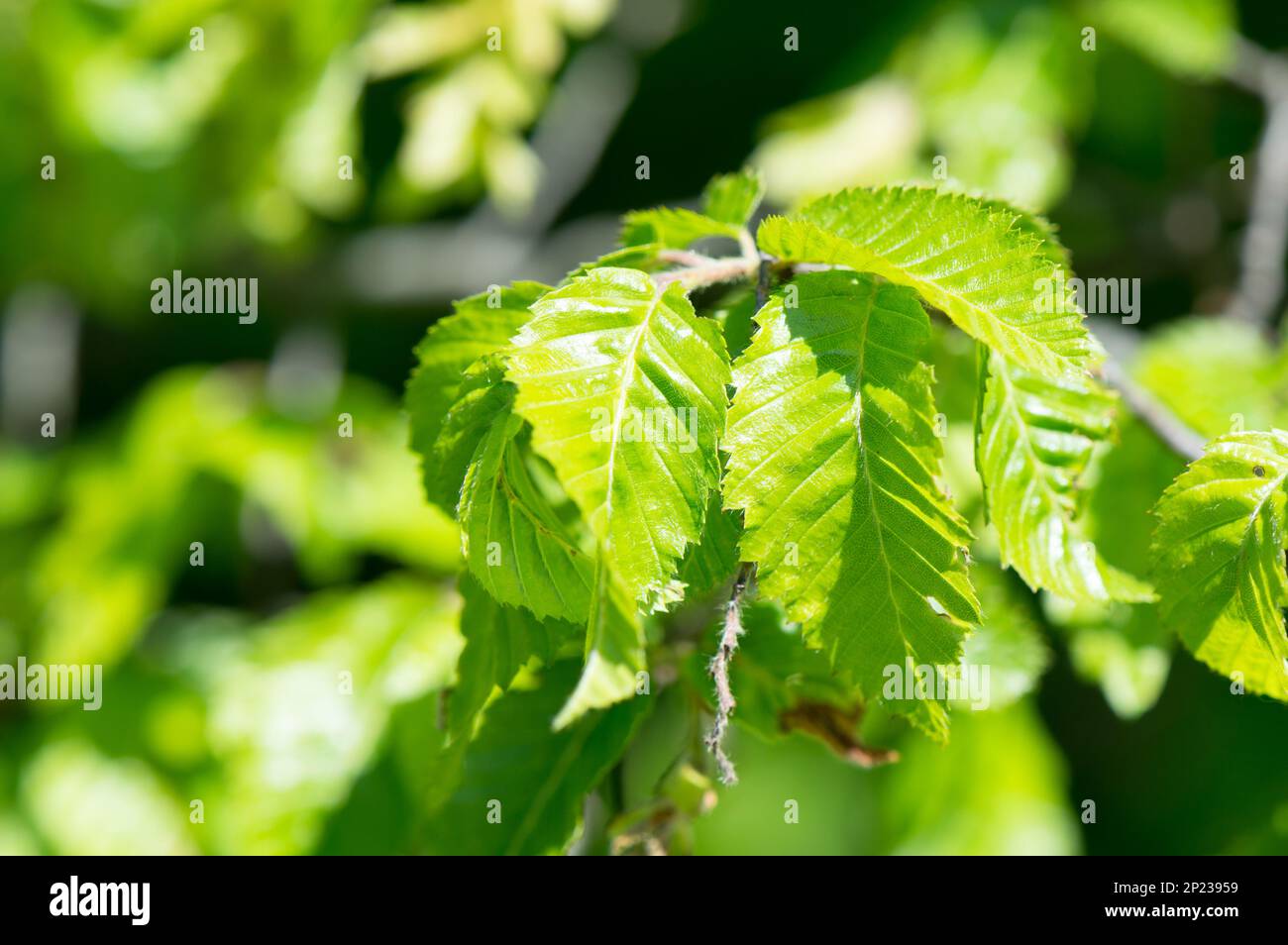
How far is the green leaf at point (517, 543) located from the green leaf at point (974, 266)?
12.4 inches

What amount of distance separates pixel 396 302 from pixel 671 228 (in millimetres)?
2166

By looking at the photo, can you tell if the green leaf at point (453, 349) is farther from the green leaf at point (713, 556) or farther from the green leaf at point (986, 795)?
the green leaf at point (986, 795)

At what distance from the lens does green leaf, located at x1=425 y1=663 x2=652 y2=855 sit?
3.62ft

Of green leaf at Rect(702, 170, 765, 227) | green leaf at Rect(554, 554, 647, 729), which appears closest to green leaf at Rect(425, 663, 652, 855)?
green leaf at Rect(554, 554, 647, 729)

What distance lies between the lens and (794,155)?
86.1 inches

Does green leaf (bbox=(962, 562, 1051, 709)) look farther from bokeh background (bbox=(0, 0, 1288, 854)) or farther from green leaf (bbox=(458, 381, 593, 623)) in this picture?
green leaf (bbox=(458, 381, 593, 623))

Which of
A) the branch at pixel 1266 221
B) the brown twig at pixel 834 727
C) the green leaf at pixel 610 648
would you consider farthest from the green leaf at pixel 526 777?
the branch at pixel 1266 221

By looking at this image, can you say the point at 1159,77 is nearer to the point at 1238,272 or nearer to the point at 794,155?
the point at 1238,272

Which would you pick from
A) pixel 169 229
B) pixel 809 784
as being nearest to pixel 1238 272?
pixel 809 784

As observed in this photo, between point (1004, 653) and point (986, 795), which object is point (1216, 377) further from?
point (986, 795)

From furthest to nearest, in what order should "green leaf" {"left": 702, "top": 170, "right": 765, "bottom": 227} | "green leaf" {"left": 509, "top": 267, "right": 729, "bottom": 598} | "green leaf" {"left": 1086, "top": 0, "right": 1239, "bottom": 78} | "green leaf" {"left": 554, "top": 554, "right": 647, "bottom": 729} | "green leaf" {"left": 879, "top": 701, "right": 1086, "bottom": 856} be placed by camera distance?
"green leaf" {"left": 1086, "top": 0, "right": 1239, "bottom": 78} → "green leaf" {"left": 879, "top": 701, "right": 1086, "bottom": 856} → "green leaf" {"left": 702, "top": 170, "right": 765, "bottom": 227} → "green leaf" {"left": 509, "top": 267, "right": 729, "bottom": 598} → "green leaf" {"left": 554, "top": 554, "right": 647, "bottom": 729}

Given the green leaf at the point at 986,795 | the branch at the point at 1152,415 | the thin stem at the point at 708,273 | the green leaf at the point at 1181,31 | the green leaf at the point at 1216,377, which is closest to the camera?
the thin stem at the point at 708,273

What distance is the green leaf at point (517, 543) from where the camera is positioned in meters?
0.83

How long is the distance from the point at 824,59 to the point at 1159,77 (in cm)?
88
